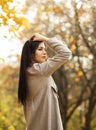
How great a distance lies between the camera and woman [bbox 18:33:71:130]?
4.38 m

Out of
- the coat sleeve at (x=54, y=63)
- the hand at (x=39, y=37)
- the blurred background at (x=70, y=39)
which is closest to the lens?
the coat sleeve at (x=54, y=63)

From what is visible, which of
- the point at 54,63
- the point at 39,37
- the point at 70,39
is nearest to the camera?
the point at 54,63

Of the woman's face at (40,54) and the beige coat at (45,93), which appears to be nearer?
the beige coat at (45,93)

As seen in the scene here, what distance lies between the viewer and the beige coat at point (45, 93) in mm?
4367

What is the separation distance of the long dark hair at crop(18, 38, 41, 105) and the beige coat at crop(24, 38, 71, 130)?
0.05m

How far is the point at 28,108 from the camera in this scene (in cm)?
452

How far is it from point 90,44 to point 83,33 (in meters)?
0.37

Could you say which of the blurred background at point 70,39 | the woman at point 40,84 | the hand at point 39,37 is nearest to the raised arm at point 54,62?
the woman at point 40,84

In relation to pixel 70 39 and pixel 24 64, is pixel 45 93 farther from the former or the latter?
pixel 70 39

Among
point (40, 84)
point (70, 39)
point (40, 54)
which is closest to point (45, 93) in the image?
point (40, 84)

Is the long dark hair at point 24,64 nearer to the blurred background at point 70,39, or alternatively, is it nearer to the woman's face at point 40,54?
the woman's face at point 40,54

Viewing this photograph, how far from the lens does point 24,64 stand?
14.9 feet

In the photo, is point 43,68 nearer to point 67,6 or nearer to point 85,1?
point 85,1

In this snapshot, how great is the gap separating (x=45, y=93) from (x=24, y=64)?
1.29 ft
